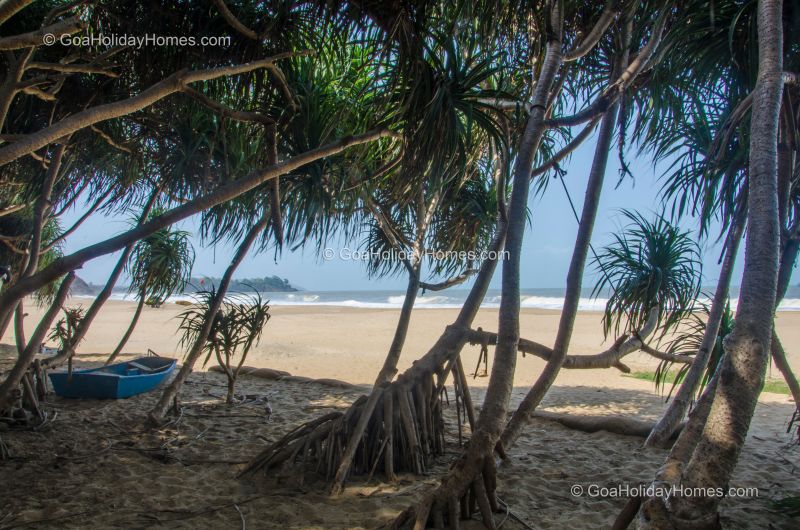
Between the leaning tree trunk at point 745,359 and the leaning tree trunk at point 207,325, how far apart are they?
11.0 feet

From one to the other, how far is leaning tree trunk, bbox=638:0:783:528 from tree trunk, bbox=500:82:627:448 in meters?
1.43

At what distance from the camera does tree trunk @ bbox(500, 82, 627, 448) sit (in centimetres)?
298

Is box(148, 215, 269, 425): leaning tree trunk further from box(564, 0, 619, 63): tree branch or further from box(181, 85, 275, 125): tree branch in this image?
box(564, 0, 619, 63): tree branch

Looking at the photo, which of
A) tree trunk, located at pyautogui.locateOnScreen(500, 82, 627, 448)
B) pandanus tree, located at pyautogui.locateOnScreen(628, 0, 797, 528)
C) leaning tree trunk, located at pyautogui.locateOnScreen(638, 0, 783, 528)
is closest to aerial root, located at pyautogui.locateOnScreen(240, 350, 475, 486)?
tree trunk, located at pyautogui.locateOnScreen(500, 82, 627, 448)

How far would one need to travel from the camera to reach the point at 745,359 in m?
1.40

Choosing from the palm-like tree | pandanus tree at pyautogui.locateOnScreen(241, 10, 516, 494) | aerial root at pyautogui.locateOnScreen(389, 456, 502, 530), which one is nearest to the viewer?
aerial root at pyautogui.locateOnScreen(389, 456, 502, 530)

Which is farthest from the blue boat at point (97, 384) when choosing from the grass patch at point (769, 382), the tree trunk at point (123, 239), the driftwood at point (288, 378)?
the grass patch at point (769, 382)

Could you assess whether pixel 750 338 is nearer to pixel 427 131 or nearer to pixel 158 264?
pixel 427 131

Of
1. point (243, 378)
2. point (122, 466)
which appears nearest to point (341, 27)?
point (122, 466)

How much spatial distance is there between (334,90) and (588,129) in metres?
1.84

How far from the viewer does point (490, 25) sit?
8.00 ft

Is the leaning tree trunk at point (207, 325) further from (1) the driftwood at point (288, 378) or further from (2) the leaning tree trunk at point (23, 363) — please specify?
(1) the driftwood at point (288, 378)

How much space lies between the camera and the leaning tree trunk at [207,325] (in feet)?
13.2

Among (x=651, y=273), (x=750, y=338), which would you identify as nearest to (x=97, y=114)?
(x=750, y=338)
